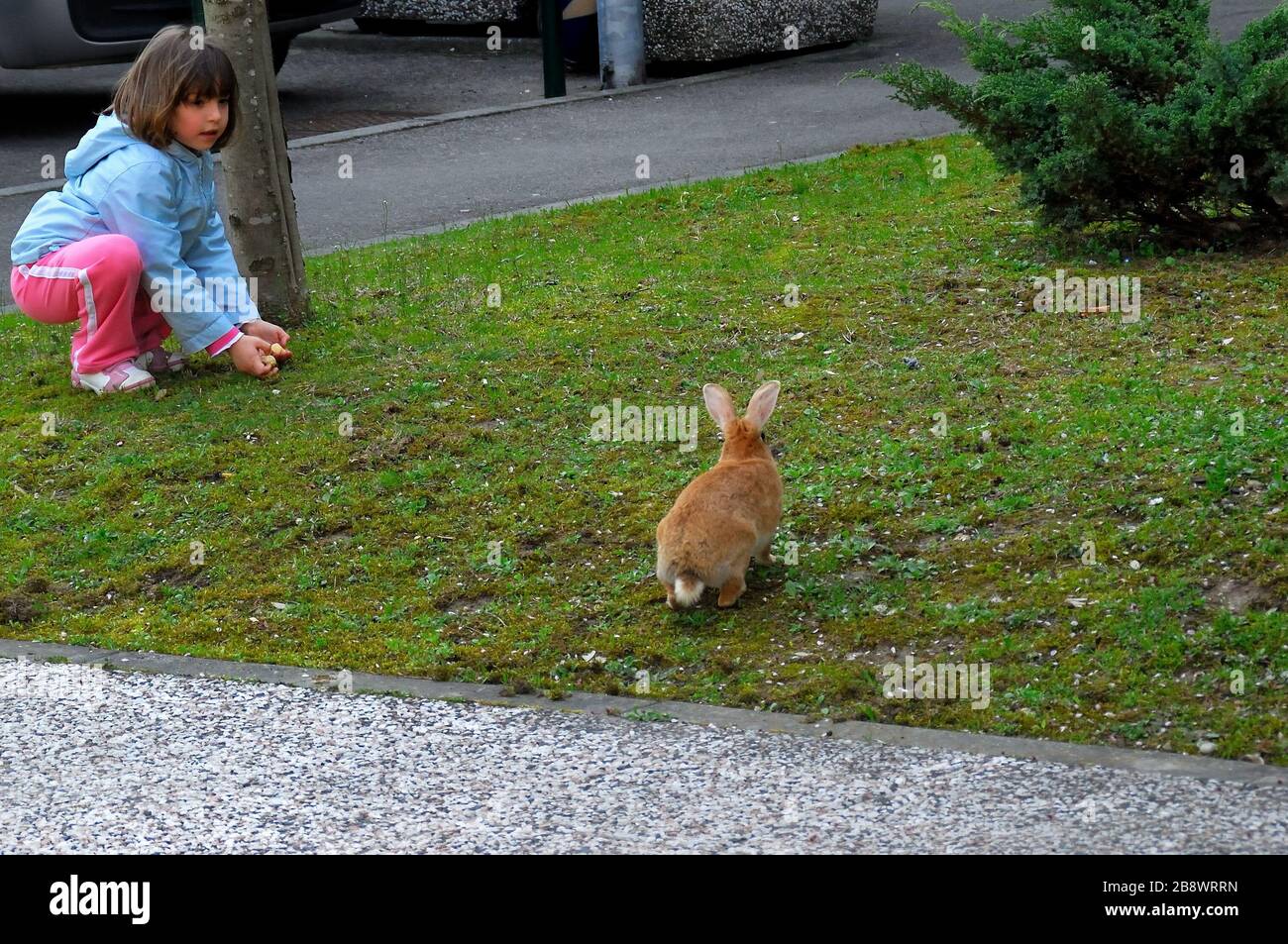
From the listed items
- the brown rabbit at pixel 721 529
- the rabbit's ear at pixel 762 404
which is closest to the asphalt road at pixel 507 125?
the rabbit's ear at pixel 762 404

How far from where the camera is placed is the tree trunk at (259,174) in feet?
24.8

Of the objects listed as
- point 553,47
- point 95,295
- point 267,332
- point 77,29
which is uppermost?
point 77,29

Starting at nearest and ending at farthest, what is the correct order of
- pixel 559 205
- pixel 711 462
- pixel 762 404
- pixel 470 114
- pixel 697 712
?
pixel 697 712
pixel 762 404
pixel 711 462
pixel 559 205
pixel 470 114

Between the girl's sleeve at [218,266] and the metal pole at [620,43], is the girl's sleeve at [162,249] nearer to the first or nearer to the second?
the girl's sleeve at [218,266]

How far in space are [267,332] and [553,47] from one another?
7.16 metres

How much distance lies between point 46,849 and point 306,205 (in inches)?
302

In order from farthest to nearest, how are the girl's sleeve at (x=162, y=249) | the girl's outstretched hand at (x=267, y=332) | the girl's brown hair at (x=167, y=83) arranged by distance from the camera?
1. the girl's outstretched hand at (x=267, y=332)
2. the girl's sleeve at (x=162, y=249)
3. the girl's brown hair at (x=167, y=83)

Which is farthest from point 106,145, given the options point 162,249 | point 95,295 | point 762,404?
point 762,404

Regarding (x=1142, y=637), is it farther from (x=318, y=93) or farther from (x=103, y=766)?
(x=318, y=93)

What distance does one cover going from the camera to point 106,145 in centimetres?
711

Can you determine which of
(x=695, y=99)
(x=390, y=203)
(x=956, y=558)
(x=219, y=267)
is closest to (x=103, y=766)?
(x=956, y=558)

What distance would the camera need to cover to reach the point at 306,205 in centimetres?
1105

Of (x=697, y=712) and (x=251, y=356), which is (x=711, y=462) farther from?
(x=251, y=356)

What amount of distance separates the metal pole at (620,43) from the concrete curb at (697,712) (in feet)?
33.1
